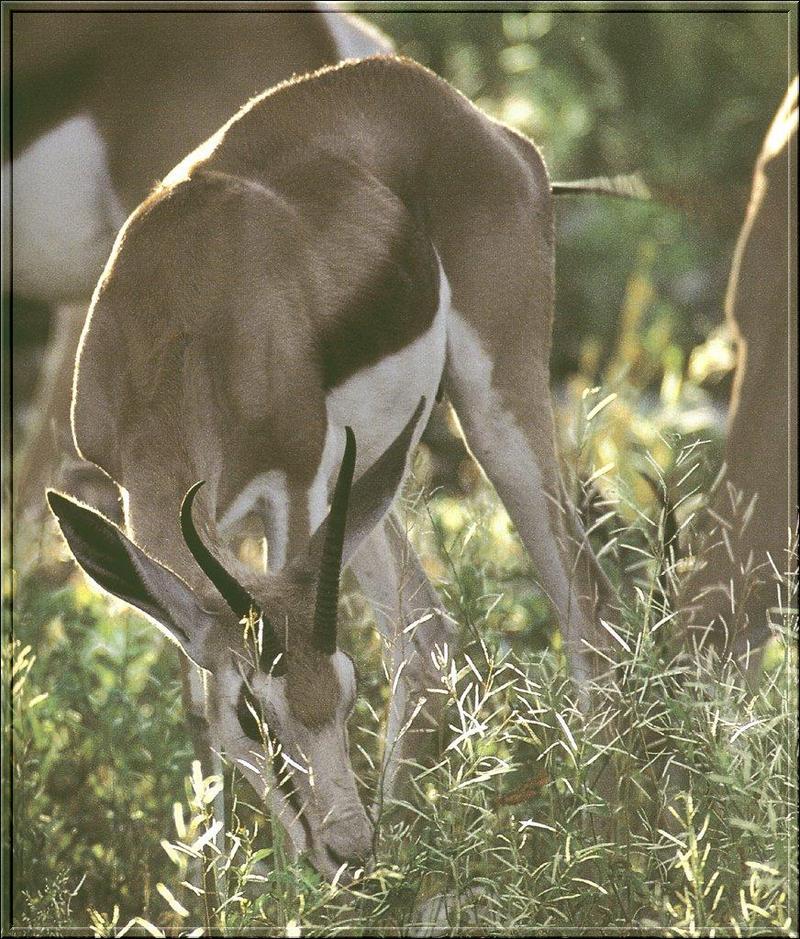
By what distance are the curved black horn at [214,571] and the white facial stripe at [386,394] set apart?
2.65ft

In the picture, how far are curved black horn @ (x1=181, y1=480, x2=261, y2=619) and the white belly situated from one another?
2609 millimetres

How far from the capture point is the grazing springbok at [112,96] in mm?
5488

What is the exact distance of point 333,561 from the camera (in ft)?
10.4

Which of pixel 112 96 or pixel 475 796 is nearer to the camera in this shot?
pixel 475 796

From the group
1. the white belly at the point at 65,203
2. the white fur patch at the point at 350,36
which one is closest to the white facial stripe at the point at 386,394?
the white fur patch at the point at 350,36

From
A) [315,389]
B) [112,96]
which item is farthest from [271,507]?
[112,96]

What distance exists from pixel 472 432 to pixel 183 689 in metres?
1.05

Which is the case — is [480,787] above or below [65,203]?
below

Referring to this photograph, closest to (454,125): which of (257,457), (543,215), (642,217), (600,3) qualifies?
(543,215)

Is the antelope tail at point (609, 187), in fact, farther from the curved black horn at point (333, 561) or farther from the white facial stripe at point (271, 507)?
the curved black horn at point (333, 561)

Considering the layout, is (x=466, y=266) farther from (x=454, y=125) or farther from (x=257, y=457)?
(x=257, y=457)

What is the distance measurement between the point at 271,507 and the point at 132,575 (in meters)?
0.73

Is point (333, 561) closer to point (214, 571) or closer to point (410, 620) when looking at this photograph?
point (214, 571)

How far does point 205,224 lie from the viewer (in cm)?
383
